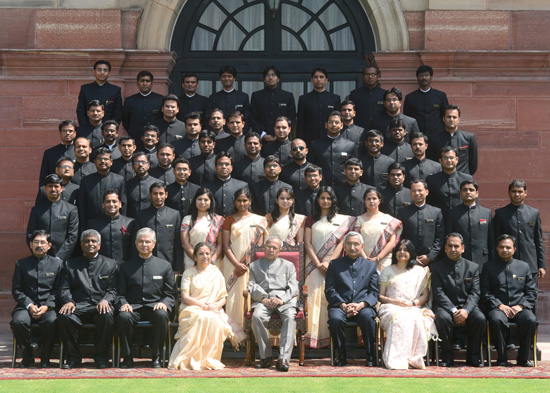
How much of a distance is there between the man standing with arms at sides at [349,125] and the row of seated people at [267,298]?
1612 mm

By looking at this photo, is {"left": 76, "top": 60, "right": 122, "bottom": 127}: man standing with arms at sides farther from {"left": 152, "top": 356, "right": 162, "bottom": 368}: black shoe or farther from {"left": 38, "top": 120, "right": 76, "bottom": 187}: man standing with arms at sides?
{"left": 152, "top": 356, "right": 162, "bottom": 368}: black shoe

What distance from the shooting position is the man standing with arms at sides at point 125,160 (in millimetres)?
11641

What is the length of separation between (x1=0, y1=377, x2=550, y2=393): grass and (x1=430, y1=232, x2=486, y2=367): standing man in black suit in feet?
3.26

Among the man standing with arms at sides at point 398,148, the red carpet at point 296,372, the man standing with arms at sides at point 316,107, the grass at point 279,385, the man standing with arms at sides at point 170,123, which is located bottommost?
the grass at point 279,385

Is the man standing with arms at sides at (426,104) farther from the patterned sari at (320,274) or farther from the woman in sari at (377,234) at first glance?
the patterned sari at (320,274)

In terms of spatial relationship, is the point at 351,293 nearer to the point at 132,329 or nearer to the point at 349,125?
the point at 132,329

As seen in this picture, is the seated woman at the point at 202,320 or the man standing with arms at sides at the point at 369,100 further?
the man standing with arms at sides at the point at 369,100

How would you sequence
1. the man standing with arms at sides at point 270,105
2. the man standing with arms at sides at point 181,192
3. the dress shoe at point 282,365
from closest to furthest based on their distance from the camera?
the dress shoe at point 282,365 → the man standing with arms at sides at point 181,192 → the man standing with arms at sides at point 270,105

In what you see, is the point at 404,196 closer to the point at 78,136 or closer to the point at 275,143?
the point at 275,143

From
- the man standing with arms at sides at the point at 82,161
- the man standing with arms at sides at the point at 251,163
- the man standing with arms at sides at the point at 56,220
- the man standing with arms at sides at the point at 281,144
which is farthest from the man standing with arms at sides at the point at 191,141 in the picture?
the man standing with arms at sides at the point at 56,220

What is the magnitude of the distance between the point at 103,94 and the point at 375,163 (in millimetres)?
3236

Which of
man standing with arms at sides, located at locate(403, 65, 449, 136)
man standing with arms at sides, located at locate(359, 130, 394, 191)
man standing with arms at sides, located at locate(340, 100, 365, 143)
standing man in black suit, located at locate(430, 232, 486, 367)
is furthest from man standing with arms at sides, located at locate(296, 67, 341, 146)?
standing man in black suit, located at locate(430, 232, 486, 367)

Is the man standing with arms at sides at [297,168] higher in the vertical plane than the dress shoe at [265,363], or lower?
higher

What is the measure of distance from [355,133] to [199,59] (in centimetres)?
281
